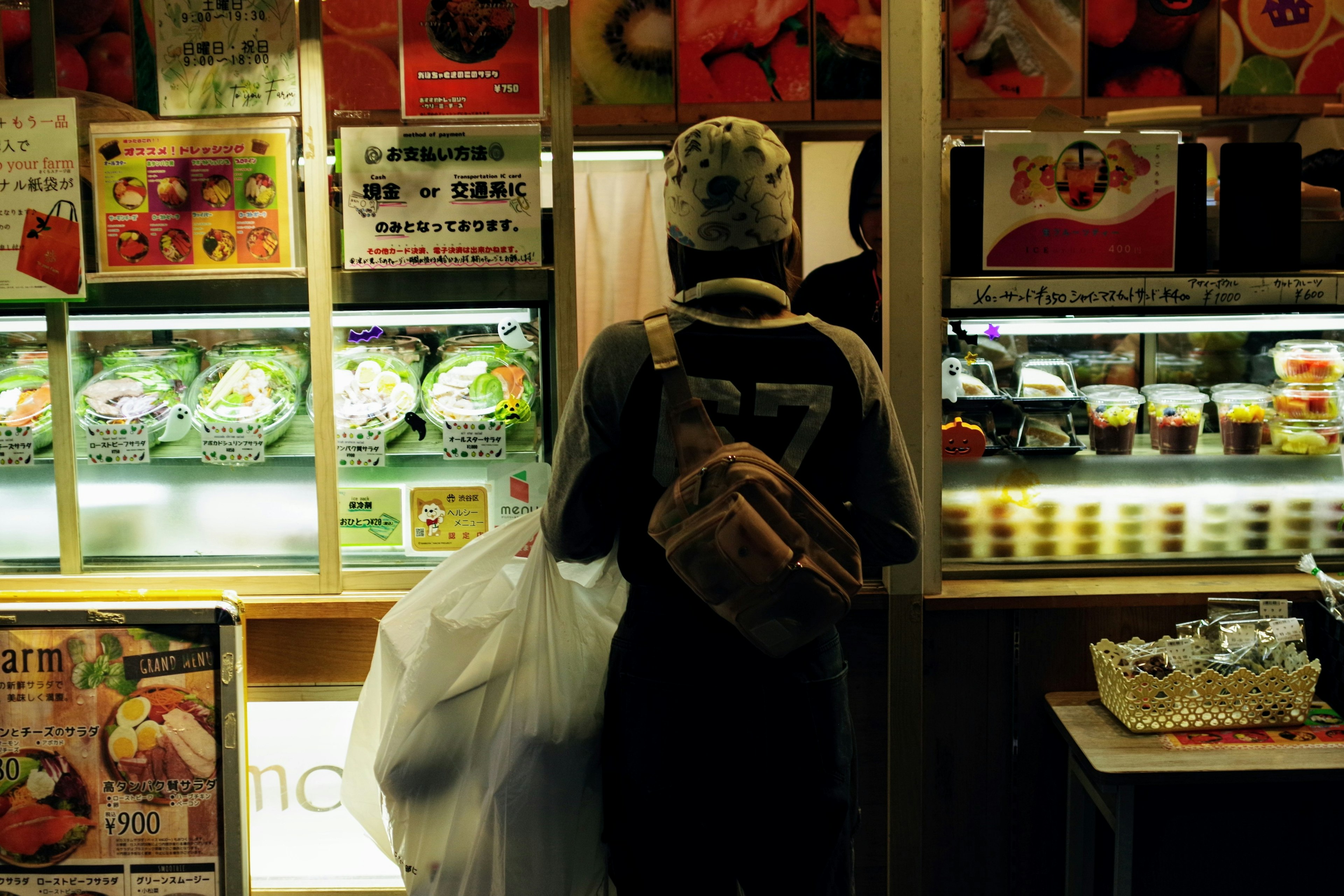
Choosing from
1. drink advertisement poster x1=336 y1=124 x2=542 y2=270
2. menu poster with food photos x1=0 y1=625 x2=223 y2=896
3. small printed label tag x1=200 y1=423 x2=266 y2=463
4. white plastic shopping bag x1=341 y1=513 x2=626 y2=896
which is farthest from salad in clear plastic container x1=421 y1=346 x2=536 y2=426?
menu poster with food photos x1=0 y1=625 x2=223 y2=896

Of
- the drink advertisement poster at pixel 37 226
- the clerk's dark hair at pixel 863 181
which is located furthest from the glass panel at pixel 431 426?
the clerk's dark hair at pixel 863 181

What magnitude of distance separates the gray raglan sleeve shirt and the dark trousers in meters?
0.21

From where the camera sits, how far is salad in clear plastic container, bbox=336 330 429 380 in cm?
254

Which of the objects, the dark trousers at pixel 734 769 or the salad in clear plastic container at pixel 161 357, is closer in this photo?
the dark trousers at pixel 734 769

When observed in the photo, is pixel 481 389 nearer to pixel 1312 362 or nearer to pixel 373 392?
pixel 373 392

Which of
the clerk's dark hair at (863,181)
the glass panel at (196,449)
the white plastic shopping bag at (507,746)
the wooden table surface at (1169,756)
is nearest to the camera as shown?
the white plastic shopping bag at (507,746)

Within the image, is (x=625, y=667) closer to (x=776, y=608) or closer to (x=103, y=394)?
(x=776, y=608)

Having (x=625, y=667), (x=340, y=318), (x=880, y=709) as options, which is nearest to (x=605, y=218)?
(x=340, y=318)

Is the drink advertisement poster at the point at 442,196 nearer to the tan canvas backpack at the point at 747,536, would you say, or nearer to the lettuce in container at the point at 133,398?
the lettuce in container at the point at 133,398

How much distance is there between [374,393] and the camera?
251 cm

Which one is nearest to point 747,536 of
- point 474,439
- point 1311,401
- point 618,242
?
point 474,439

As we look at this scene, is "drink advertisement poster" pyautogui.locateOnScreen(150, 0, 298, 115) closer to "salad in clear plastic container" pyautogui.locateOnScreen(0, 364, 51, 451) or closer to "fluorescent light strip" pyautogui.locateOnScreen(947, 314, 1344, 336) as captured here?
"salad in clear plastic container" pyautogui.locateOnScreen(0, 364, 51, 451)

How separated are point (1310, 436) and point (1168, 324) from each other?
0.51 m

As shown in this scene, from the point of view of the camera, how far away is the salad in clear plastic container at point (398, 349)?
2535mm
